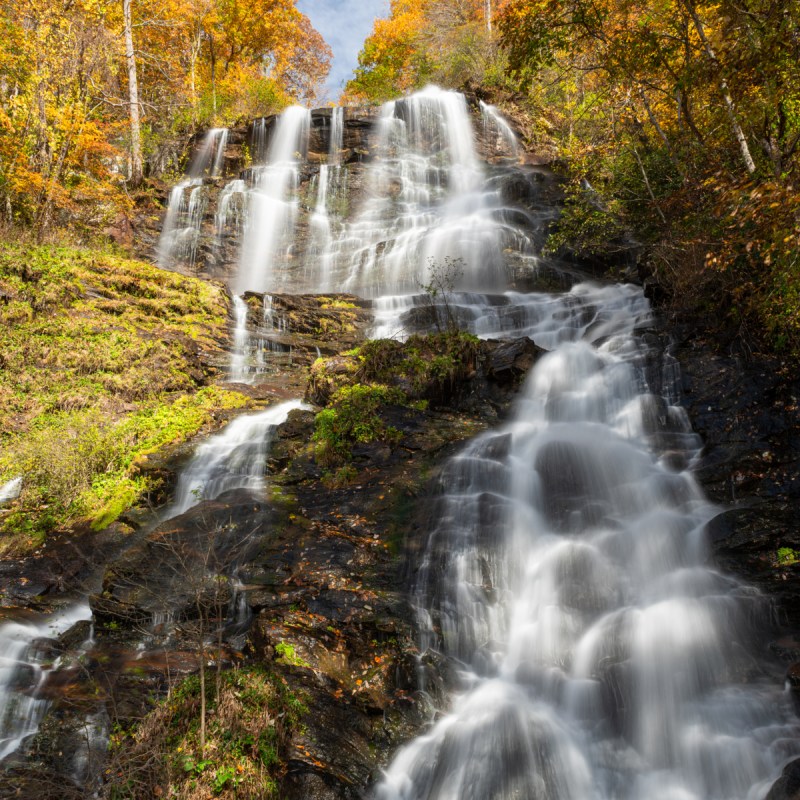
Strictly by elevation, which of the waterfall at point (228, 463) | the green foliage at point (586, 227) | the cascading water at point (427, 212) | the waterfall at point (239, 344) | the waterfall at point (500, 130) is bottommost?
the waterfall at point (228, 463)

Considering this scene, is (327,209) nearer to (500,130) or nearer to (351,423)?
(500,130)

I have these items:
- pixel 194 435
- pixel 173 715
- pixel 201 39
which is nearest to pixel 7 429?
pixel 194 435

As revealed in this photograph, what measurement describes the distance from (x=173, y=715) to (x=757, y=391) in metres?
8.47

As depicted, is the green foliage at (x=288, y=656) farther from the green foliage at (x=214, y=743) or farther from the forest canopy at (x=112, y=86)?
the forest canopy at (x=112, y=86)

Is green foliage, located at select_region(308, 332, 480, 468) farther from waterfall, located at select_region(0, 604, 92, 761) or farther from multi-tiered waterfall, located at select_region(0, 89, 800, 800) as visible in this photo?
waterfall, located at select_region(0, 604, 92, 761)

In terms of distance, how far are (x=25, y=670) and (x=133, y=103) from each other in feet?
69.8

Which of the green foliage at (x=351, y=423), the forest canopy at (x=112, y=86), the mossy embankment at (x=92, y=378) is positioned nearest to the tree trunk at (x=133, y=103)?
the forest canopy at (x=112, y=86)

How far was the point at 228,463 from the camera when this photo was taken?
976 centimetres

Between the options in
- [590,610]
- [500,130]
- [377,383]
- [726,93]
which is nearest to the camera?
[590,610]

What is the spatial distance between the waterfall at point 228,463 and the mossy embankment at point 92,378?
2.30 feet

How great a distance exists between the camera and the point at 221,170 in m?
24.4

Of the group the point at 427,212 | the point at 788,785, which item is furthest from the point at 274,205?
the point at 788,785

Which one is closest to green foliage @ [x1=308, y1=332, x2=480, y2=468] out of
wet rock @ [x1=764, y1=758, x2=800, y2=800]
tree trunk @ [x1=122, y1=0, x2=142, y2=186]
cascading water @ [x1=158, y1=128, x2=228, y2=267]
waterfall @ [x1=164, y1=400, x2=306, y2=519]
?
waterfall @ [x1=164, y1=400, x2=306, y2=519]

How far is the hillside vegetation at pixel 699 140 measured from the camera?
4.98 metres
